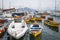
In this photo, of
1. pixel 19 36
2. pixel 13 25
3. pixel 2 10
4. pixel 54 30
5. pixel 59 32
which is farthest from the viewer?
pixel 2 10

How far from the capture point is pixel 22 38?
657 inches

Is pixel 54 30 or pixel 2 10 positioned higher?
pixel 2 10

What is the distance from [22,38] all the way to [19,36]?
0.83 m

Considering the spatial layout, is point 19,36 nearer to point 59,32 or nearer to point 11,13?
point 59,32

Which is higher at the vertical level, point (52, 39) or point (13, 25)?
point (13, 25)

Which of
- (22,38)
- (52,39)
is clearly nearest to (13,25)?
(22,38)

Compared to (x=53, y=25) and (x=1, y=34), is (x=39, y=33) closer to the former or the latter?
(x=1, y=34)

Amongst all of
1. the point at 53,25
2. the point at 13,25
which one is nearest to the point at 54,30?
the point at 53,25

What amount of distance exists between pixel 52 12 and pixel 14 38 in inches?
1477

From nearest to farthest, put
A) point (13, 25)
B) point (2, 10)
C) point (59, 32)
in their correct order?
point (13, 25) < point (59, 32) < point (2, 10)

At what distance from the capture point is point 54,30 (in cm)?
2669

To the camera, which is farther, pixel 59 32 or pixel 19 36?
pixel 59 32

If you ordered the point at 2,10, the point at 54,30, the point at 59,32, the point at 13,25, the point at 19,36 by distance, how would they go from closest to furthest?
the point at 19,36, the point at 13,25, the point at 59,32, the point at 54,30, the point at 2,10

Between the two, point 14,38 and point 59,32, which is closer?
point 14,38
